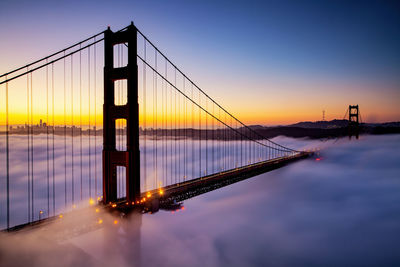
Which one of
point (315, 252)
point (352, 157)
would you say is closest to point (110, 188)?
point (315, 252)

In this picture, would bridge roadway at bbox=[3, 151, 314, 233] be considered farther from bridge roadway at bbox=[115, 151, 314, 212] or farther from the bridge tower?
the bridge tower

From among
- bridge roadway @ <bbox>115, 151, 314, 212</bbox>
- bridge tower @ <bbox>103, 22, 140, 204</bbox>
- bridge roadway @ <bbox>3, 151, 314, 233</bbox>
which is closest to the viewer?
bridge roadway @ <bbox>3, 151, 314, 233</bbox>

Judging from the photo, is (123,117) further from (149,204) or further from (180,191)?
(180,191)

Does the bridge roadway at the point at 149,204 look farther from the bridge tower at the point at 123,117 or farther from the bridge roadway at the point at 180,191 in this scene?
the bridge tower at the point at 123,117

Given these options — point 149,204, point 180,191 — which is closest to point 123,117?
point 149,204

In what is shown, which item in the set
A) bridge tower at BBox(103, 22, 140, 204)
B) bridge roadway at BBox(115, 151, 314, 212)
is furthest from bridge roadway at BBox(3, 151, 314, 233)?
bridge tower at BBox(103, 22, 140, 204)

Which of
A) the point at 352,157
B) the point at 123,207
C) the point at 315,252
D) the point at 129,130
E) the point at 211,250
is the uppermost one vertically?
the point at 129,130

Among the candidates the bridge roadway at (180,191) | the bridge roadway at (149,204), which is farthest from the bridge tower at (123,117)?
the bridge roadway at (180,191)

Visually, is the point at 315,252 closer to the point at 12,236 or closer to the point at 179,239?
the point at 179,239
